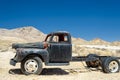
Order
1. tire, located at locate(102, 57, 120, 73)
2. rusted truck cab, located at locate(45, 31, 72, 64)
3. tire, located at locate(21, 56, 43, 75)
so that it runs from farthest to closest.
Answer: tire, located at locate(102, 57, 120, 73) < rusted truck cab, located at locate(45, 31, 72, 64) < tire, located at locate(21, 56, 43, 75)

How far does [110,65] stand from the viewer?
1578 centimetres

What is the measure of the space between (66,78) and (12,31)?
138 metres

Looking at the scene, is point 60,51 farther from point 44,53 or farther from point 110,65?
point 110,65

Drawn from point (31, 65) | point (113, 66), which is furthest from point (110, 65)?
point (31, 65)

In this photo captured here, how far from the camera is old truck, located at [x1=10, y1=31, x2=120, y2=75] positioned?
45.4 ft

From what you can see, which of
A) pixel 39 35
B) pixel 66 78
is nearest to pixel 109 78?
pixel 66 78

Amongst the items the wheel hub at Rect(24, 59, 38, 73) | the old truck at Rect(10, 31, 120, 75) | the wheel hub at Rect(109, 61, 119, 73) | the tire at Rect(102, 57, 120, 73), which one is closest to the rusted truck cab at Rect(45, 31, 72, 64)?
the old truck at Rect(10, 31, 120, 75)

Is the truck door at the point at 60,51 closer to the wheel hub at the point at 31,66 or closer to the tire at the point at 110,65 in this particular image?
the wheel hub at the point at 31,66

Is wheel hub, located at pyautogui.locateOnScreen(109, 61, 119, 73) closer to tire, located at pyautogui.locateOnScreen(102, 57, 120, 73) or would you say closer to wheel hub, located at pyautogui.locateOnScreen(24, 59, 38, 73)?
tire, located at pyautogui.locateOnScreen(102, 57, 120, 73)

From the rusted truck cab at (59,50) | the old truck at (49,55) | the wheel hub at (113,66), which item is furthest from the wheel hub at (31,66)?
the wheel hub at (113,66)

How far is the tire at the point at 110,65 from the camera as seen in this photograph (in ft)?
50.8

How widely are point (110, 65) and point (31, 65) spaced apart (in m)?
4.31

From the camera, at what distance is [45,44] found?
14.3m

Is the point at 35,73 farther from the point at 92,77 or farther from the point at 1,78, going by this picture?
the point at 92,77
